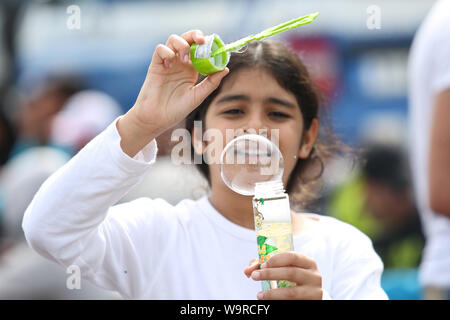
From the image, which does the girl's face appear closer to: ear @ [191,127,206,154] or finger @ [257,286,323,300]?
ear @ [191,127,206,154]

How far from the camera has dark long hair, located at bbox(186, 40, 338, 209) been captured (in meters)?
1.35

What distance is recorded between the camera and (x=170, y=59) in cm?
106

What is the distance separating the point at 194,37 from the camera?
101 cm

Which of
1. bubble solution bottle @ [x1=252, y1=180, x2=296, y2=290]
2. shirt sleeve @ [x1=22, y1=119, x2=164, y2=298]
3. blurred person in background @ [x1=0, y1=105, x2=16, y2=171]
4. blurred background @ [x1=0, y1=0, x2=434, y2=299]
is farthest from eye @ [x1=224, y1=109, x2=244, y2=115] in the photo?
blurred person in background @ [x1=0, y1=105, x2=16, y2=171]

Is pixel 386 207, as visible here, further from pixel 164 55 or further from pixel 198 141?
pixel 164 55

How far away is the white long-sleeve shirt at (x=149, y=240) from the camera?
3.44 feet

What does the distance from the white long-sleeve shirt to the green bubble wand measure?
180 millimetres

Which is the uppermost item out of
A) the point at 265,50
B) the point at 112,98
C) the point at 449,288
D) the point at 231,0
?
the point at 231,0

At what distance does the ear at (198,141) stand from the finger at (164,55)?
0.34m

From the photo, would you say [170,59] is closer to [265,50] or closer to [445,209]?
[265,50]

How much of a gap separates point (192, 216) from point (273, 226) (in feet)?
1.28

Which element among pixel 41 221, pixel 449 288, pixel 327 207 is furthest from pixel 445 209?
pixel 327 207

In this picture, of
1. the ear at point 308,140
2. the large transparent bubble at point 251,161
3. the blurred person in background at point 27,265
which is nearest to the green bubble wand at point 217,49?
the large transparent bubble at point 251,161

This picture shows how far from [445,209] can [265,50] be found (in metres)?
0.56
